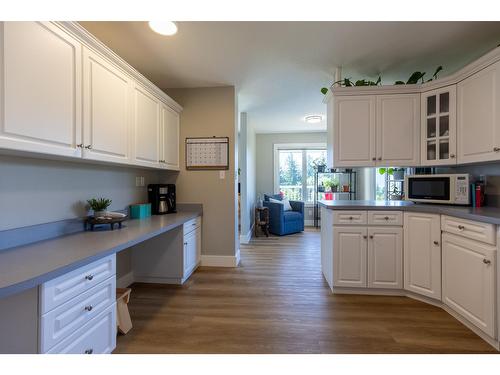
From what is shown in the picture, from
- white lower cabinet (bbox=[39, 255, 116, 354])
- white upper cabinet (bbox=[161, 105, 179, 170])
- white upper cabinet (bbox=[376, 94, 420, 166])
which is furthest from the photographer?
white upper cabinet (bbox=[161, 105, 179, 170])

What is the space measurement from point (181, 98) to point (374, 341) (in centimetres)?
336

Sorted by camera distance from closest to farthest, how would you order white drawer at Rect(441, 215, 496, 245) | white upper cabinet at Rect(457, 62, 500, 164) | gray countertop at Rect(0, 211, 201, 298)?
1. gray countertop at Rect(0, 211, 201, 298)
2. white drawer at Rect(441, 215, 496, 245)
3. white upper cabinet at Rect(457, 62, 500, 164)

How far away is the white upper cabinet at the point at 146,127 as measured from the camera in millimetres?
2281

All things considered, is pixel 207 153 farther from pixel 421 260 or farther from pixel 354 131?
pixel 421 260

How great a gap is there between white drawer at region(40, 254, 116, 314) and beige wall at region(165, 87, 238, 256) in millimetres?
1807

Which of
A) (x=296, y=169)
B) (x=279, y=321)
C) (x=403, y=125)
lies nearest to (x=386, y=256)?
(x=279, y=321)

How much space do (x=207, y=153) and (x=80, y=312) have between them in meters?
2.29

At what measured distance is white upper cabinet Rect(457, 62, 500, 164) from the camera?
6.21ft

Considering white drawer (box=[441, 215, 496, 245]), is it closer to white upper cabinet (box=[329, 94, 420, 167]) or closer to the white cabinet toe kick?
the white cabinet toe kick

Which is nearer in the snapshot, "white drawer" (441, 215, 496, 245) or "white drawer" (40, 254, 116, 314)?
"white drawer" (40, 254, 116, 314)

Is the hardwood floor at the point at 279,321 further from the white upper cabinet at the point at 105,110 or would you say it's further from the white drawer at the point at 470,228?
the white upper cabinet at the point at 105,110

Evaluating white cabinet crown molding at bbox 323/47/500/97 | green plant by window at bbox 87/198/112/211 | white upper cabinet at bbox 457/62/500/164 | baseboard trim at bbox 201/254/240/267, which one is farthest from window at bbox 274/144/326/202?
green plant by window at bbox 87/198/112/211

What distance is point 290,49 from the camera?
230 centimetres
